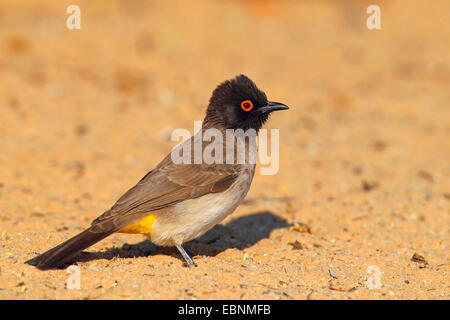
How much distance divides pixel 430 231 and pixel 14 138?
6437 millimetres

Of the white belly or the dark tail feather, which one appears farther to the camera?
the white belly

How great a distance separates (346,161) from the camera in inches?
387

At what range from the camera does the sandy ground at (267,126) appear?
17.6 ft

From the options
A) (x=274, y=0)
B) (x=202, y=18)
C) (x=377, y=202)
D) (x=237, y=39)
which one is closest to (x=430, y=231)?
(x=377, y=202)

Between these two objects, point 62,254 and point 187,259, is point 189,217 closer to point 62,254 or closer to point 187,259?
point 187,259

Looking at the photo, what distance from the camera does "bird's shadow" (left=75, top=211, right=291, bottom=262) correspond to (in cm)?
594

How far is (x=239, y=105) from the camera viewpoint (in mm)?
6312

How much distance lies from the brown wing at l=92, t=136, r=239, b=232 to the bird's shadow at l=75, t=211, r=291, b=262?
52cm

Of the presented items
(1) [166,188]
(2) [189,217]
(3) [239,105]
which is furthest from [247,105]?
(2) [189,217]

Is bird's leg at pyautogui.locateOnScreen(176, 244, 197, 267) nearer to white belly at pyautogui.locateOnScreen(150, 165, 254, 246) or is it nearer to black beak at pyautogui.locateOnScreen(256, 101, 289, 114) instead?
white belly at pyautogui.locateOnScreen(150, 165, 254, 246)

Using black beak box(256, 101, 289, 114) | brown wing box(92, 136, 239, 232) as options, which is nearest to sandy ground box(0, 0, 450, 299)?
brown wing box(92, 136, 239, 232)

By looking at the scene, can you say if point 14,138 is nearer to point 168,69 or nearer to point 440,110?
point 168,69

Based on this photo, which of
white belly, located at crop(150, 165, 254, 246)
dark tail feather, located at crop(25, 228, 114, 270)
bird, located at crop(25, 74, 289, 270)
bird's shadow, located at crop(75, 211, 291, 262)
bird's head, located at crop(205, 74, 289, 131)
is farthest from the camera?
bird's head, located at crop(205, 74, 289, 131)

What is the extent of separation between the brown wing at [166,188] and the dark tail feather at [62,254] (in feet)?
0.49
